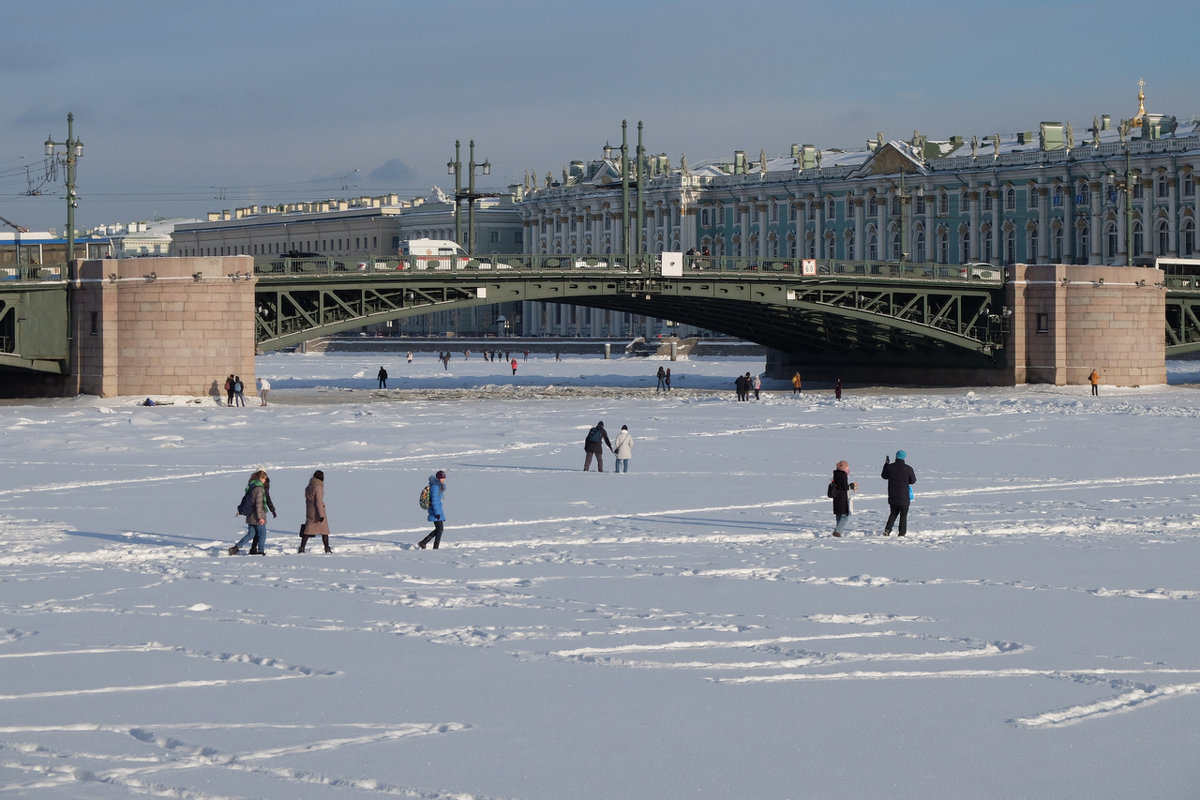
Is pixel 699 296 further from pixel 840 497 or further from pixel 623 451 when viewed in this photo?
pixel 840 497

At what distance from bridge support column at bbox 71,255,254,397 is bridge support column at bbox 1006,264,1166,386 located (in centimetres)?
2635

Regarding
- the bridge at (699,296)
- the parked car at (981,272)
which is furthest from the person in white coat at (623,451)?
the parked car at (981,272)

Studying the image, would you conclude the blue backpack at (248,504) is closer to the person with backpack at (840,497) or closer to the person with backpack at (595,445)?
the person with backpack at (840,497)

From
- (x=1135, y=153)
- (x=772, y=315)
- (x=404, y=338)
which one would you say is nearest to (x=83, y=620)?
(x=772, y=315)

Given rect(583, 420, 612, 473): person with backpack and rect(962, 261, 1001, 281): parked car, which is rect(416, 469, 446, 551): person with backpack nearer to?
rect(583, 420, 612, 473): person with backpack

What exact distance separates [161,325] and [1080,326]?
100 ft

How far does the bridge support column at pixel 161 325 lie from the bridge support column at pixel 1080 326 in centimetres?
2635

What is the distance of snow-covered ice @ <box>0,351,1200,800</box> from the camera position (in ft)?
34.6

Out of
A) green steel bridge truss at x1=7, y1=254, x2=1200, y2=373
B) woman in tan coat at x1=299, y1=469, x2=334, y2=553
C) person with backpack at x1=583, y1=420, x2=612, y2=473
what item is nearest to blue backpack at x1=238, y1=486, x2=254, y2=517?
woman in tan coat at x1=299, y1=469, x2=334, y2=553

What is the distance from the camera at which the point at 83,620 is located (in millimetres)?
15367

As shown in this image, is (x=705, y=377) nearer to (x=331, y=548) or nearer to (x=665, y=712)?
(x=331, y=548)

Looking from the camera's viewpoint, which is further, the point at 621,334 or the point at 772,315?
the point at 621,334

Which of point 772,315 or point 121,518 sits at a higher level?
point 772,315

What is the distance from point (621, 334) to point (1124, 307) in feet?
222
